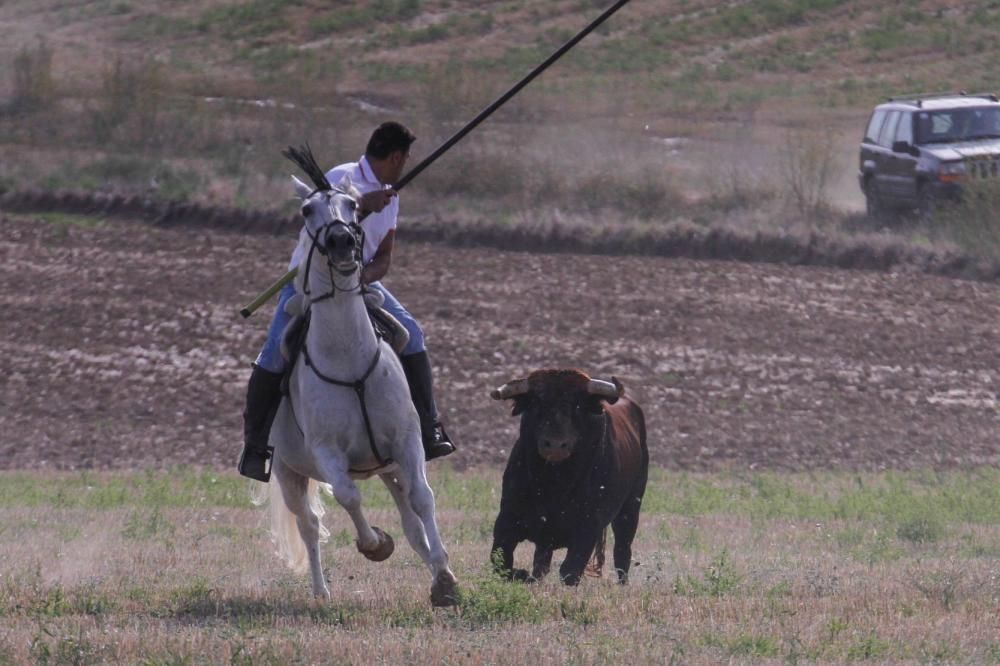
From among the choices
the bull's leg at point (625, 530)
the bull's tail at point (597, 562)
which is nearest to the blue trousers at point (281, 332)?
the bull's tail at point (597, 562)

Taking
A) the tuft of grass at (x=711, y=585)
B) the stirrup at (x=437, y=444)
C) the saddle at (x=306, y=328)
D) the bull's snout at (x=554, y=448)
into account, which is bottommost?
the tuft of grass at (x=711, y=585)

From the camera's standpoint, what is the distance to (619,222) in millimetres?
27312

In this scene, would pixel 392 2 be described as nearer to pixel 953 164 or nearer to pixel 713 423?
pixel 953 164

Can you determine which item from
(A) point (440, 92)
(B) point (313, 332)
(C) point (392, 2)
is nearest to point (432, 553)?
(B) point (313, 332)

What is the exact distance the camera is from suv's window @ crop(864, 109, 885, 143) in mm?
28703

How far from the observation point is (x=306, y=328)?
930 cm

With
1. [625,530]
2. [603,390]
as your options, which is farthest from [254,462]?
[625,530]

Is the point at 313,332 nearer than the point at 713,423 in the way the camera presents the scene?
Yes

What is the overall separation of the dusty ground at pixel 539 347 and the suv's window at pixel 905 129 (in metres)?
3.08

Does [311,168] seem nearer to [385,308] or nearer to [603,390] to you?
[385,308]

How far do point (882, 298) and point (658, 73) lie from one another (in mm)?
25869

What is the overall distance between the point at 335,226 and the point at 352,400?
1.09 meters

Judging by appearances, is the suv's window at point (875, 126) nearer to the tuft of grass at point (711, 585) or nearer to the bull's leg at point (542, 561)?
the bull's leg at point (542, 561)

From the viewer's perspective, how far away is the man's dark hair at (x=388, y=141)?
30.6 feet
